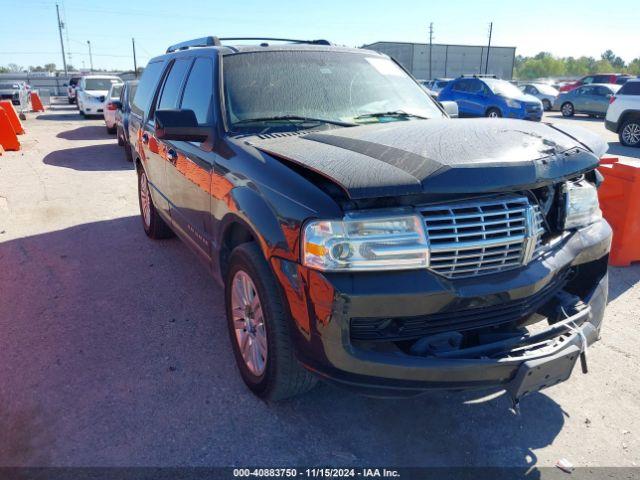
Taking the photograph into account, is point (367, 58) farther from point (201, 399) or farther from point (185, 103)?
point (201, 399)

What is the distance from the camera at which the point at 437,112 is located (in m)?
4.05

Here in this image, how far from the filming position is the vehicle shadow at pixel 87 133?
16114 mm

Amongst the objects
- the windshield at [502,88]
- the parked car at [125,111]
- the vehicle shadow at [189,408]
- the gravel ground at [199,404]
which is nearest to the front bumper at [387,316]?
the vehicle shadow at [189,408]

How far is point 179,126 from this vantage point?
3.21 meters

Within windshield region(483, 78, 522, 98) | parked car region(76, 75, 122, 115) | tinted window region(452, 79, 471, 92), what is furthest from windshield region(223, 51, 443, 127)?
parked car region(76, 75, 122, 115)

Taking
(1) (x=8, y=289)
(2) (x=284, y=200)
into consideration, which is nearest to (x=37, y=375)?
(1) (x=8, y=289)

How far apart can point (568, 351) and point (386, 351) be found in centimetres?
81

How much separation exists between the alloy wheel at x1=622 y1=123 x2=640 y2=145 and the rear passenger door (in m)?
13.6

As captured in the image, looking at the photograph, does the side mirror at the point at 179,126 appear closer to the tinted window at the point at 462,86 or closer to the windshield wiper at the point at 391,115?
the windshield wiper at the point at 391,115

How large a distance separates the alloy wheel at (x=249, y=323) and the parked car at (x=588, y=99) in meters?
22.9

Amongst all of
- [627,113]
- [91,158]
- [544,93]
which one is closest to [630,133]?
[627,113]

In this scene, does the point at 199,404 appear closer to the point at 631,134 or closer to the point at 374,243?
the point at 374,243

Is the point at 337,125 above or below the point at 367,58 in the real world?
below

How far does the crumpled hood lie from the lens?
222 centimetres
